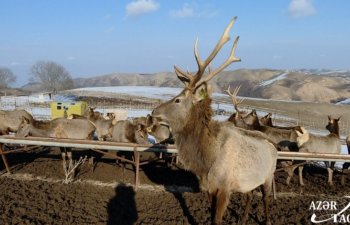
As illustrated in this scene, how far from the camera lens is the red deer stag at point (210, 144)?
6574mm

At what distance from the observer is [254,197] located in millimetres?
10023

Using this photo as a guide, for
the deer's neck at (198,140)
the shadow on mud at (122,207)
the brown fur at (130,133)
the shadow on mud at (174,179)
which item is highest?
the deer's neck at (198,140)

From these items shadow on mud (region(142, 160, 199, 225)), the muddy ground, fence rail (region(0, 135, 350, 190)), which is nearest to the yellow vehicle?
the muddy ground

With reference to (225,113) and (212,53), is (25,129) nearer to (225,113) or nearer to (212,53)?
(212,53)

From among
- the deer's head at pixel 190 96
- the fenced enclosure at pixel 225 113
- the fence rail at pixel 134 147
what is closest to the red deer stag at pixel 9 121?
the fence rail at pixel 134 147

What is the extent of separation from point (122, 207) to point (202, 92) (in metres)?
4.15

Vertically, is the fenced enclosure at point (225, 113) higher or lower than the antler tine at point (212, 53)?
lower

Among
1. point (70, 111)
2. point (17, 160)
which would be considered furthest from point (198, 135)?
point (70, 111)

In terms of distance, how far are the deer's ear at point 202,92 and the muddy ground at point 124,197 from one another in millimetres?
3068

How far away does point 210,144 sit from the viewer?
6.74 metres

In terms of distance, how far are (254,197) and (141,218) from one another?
3353mm

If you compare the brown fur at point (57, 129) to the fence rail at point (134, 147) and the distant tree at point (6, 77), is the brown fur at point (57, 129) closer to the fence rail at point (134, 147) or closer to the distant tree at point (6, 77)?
the fence rail at point (134, 147)

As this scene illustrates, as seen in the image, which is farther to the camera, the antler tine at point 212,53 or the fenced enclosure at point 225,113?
the fenced enclosure at point 225,113

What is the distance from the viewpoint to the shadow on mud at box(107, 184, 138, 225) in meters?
8.32
